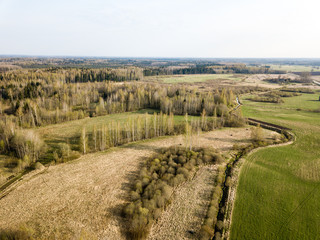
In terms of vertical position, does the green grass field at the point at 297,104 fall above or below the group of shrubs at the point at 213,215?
above

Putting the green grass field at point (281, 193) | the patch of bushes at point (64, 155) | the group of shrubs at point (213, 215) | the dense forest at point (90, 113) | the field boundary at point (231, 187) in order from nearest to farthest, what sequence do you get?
the group of shrubs at point (213, 215)
the green grass field at point (281, 193)
the field boundary at point (231, 187)
the patch of bushes at point (64, 155)
the dense forest at point (90, 113)

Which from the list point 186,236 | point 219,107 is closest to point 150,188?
point 186,236

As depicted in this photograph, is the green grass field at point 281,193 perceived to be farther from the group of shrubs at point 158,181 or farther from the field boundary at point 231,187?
the group of shrubs at point 158,181

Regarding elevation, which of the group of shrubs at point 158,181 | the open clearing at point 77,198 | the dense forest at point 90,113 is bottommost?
the open clearing at point 77,198

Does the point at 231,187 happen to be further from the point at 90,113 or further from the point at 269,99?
the point at 269,99

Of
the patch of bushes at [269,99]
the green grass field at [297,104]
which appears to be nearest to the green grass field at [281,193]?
the green grass field at [297,104]

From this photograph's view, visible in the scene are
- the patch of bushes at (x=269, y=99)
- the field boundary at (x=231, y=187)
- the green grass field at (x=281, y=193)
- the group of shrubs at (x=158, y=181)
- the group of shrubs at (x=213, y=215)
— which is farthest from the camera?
the patch of bushes at (x=269, y=99)

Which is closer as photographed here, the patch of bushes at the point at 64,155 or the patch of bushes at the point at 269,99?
the patch of bushes at the point at 64,155
